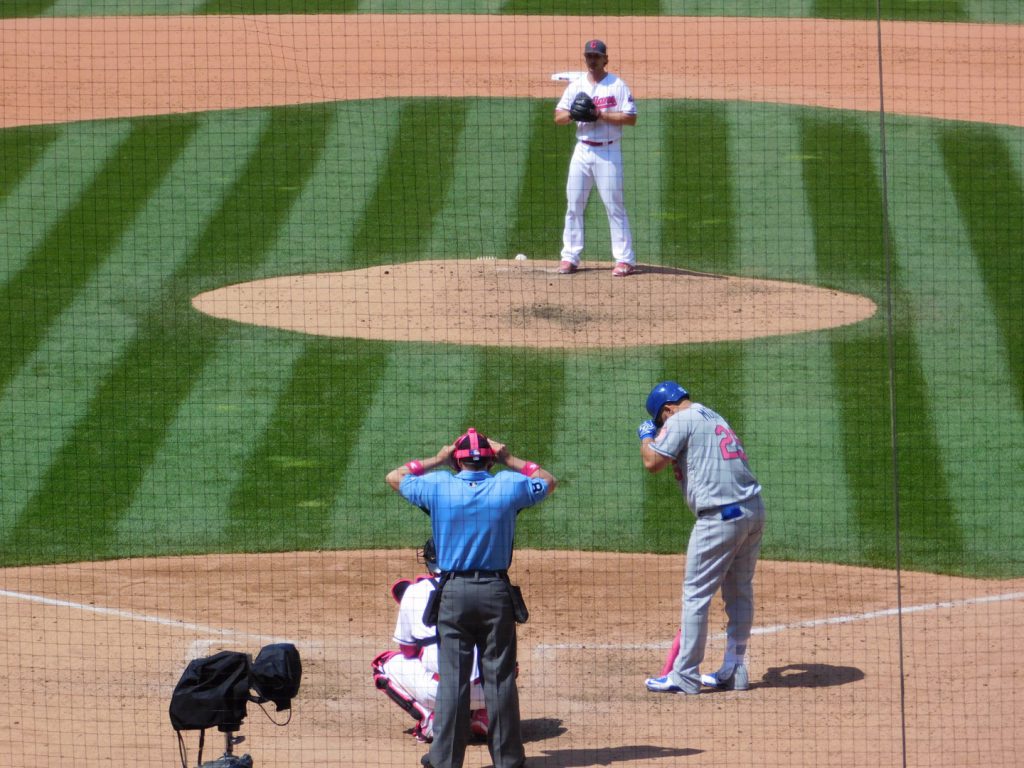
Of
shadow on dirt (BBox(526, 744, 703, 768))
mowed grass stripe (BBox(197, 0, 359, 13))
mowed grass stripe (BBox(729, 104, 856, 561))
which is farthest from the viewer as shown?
mowed grass stripe (BBox(197, 0, 359, 13))

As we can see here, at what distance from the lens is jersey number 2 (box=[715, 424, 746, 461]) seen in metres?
8.62

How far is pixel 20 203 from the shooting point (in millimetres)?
17141

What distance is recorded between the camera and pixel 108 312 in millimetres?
14953

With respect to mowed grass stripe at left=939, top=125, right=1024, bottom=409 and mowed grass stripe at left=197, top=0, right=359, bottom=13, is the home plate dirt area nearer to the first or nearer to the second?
mowed grass stripe at left=939, top=125, right=1024, bottom=409

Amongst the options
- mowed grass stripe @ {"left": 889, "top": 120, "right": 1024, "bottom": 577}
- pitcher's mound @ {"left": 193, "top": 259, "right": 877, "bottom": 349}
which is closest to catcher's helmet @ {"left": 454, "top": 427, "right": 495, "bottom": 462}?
mowed grass stripe @ {"left": 889, "top": 120, "right": 1024, "bottom": 577}

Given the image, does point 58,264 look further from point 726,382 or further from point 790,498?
point 790,498

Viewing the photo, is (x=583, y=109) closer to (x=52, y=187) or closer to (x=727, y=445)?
(x=52, y=187)

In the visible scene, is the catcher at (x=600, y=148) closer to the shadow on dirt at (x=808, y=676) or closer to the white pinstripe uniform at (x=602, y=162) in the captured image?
the white pinstripe uniform at (x=602, y=162)

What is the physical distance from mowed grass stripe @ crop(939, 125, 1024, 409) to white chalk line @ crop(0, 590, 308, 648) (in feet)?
21.5

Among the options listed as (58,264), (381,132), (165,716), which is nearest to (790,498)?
(165,716)

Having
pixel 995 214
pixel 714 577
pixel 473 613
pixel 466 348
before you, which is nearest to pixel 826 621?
pixel 714 577

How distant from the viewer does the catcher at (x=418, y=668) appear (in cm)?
811

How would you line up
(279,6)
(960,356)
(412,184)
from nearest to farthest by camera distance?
(960,356) → (412,184) → (279,6)

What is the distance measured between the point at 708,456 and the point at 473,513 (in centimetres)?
152
